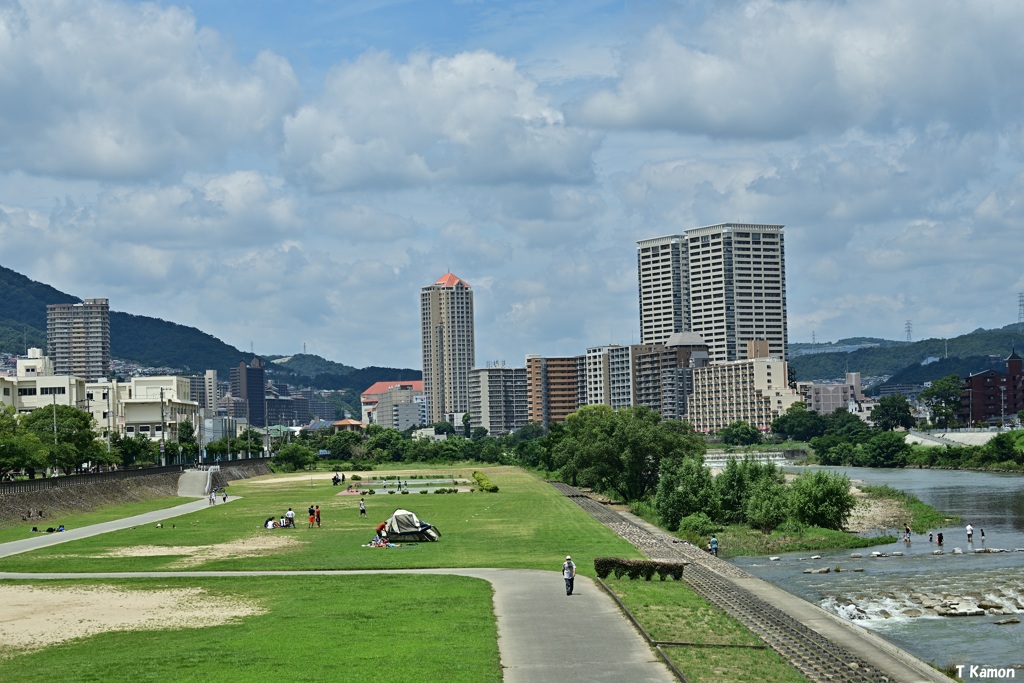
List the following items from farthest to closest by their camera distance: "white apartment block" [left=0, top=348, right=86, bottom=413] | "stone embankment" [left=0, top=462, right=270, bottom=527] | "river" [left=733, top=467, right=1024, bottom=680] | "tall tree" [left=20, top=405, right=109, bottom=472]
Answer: "white apartment block" [left=0, top=348, right=86, bottom=413] → "tall tree" [left=20, top=405, right=109, bottom=472] → "stone embankment" [left=0, top=462, right=270, bottom=527] → "river" [left=733, top=467, right=1024, bottom=680]

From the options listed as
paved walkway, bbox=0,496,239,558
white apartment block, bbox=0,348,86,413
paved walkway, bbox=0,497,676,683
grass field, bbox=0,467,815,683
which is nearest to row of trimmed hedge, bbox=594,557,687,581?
paved walkway, bbox=0,497,676,683

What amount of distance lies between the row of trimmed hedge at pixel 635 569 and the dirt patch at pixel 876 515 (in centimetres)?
3163

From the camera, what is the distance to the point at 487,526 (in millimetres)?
77375

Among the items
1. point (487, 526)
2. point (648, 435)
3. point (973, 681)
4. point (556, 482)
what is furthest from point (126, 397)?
point (973, 681)

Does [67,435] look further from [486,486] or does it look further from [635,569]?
[635,569]

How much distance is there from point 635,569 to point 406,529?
19655 millimetres

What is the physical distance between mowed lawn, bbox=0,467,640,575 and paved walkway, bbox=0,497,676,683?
110 inches

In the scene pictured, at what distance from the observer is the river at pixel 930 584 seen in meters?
39.6

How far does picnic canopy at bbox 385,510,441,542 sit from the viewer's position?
65938 mm

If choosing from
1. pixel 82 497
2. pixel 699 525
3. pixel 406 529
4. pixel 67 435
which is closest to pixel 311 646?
pixel 406 529

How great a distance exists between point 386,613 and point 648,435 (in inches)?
2465

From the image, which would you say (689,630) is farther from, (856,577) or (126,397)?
(126,397)

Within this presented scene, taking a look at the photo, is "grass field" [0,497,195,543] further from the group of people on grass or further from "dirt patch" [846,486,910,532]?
"dirt patch" [846,486,910,532]

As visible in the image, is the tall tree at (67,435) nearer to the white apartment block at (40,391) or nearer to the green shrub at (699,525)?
the white apartment block at (40,391)
